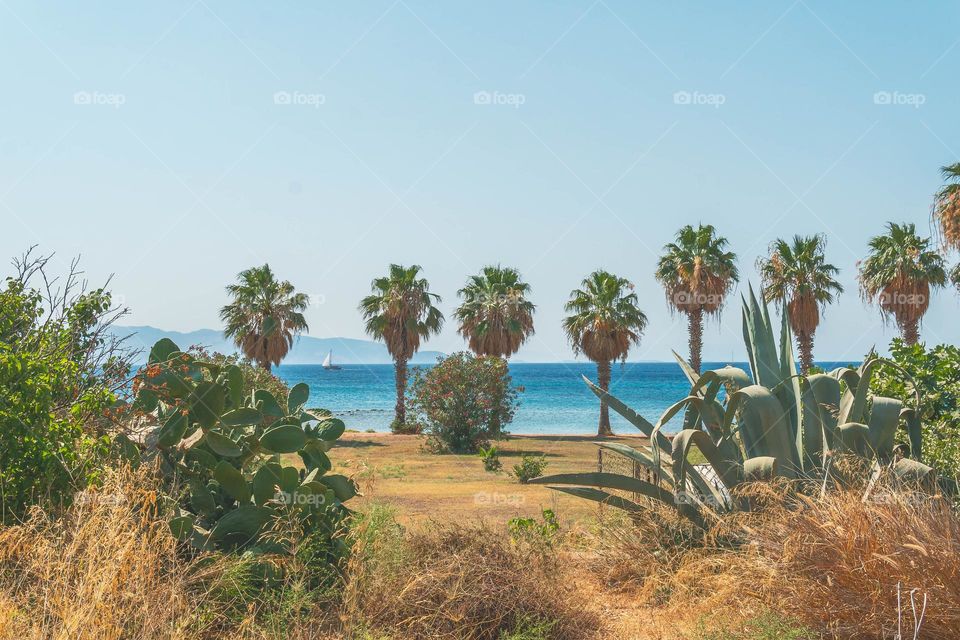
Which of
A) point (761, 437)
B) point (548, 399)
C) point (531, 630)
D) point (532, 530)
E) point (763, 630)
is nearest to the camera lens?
point (763, 630)

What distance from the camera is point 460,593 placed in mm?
4824

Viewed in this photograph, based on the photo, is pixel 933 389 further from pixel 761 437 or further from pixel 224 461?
pixel 224 461

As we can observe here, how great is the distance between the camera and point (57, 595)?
12.4ft

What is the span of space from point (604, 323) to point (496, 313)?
18.3 feet

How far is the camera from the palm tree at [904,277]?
3141cm

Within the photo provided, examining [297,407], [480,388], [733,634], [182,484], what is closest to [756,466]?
[733,634]

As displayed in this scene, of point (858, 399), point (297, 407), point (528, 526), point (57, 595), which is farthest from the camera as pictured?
point (528, 526)

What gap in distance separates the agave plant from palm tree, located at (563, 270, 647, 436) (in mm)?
31590

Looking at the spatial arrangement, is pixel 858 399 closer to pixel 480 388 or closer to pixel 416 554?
pixel 416 554

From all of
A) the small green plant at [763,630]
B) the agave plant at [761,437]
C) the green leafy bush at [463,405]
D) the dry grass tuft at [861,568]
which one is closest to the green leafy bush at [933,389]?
the agave plant at [761,437]

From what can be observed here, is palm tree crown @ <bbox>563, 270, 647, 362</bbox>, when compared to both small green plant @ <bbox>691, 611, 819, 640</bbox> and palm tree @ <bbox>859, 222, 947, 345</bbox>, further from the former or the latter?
small green plant @ <bbox>691, 611, 819, 640</bbox>

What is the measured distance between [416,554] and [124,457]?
89.5 inches

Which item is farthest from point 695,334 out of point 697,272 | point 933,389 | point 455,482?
point 933,389

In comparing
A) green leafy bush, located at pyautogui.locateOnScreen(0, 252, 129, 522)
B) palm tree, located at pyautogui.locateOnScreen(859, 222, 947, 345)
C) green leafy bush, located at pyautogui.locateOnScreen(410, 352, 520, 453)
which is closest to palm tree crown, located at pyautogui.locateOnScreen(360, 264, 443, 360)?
green leafy bush, located at pyautogui.locateOnScreen(410, 352, 520, 453)
